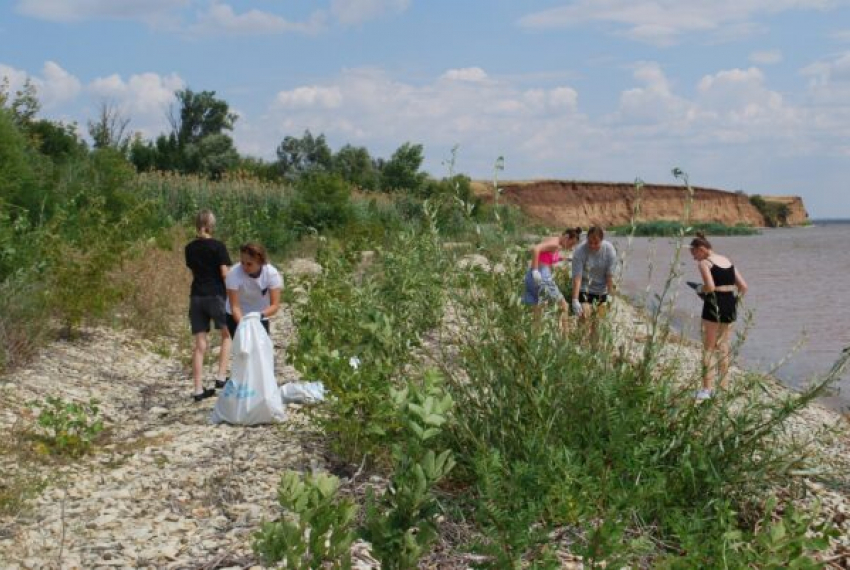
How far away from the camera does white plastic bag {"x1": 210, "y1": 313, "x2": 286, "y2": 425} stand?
703 cm

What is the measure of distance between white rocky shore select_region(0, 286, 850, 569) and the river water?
2320 millimetres

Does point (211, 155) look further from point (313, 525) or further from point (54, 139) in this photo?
point (313, 525)

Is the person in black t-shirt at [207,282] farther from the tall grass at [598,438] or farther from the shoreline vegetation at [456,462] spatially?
the tall grass at [598,438]

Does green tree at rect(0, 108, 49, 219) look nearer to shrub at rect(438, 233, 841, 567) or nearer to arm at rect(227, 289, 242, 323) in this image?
arm at rect(227, 289, 242, 323)

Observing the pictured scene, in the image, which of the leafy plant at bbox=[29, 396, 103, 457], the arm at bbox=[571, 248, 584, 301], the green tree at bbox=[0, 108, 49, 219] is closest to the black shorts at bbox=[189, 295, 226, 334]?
the leafy plant at bbox=[29, 396, 103, 457]

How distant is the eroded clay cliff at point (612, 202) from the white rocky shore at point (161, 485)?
83030mm

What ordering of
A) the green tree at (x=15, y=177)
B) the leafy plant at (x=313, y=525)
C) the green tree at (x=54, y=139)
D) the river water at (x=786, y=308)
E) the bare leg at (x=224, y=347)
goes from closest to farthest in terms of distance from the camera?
the leafy plant at (x=313, y=525), the bare leg at (x=224, y=347), the river water at (x=786, y=308), the green tree at (x=15, y=177), the green tree at (x=54, y=139)

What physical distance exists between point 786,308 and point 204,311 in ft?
55.6

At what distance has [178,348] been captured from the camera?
36.8 feet

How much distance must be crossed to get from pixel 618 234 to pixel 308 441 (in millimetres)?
79479

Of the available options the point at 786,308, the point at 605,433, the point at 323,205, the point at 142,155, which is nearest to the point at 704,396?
the point at 605,433

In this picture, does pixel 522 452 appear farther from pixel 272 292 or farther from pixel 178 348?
pixel 178 348

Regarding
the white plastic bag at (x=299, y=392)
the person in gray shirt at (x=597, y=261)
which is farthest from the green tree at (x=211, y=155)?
the white plastic bag at (x=299, y=392)

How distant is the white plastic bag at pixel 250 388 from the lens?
7.03 m
